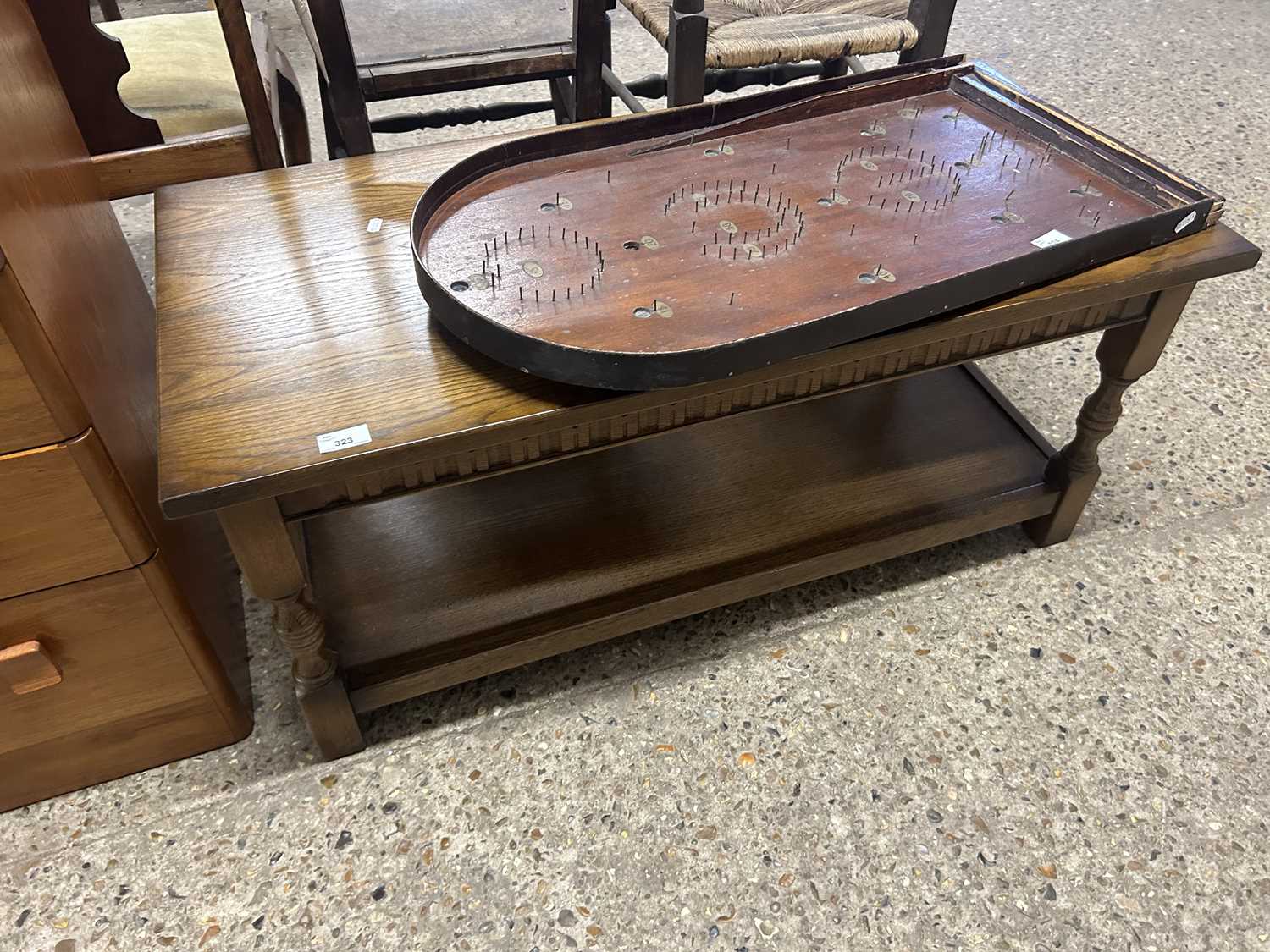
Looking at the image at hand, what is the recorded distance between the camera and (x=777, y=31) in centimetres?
195

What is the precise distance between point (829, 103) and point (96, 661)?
52.5 inches

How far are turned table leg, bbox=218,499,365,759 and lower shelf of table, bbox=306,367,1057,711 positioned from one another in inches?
1.9

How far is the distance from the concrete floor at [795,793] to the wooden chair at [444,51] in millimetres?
984

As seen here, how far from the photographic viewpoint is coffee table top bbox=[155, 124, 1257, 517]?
3.18 feet

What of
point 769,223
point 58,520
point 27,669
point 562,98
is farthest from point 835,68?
point 27,669

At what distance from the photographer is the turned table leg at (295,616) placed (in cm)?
102

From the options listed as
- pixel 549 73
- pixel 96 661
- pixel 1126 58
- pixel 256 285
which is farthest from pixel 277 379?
pixel 1126 58

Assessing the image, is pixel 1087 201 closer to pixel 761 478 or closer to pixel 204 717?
pixel 761 478

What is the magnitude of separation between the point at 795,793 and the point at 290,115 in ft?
5.09

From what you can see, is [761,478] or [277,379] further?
[761,478]

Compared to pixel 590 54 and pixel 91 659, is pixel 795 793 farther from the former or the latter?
pixel 590 54

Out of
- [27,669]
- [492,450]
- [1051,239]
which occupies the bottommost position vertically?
[27,669]

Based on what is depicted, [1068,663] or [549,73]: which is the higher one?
[549,73]

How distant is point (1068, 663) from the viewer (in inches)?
58.1
